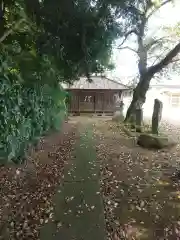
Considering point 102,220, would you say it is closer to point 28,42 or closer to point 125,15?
point 125,15

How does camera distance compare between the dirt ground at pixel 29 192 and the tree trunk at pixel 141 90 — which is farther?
the tree trunk at pixel 141 90

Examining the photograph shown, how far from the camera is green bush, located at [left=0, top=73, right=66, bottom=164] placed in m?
6.58

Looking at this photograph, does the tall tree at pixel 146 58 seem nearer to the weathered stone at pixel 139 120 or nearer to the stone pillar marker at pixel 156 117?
the weathered stone at pixel 139 120

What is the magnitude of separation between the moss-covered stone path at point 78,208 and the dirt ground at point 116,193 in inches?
6.4

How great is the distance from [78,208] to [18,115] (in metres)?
3.14

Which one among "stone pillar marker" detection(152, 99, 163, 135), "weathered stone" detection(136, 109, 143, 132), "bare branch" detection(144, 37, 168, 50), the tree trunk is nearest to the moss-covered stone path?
"stone pillar marker" detection(152, 99, 163, 135)

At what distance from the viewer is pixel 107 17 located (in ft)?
23.4

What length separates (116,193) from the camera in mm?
6441

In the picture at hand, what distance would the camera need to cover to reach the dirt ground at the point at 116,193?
4945mm

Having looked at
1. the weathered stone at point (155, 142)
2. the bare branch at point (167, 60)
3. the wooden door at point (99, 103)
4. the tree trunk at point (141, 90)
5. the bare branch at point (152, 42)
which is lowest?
the weathered stone at point (155, 142)

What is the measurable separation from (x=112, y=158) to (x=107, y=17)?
184 inches

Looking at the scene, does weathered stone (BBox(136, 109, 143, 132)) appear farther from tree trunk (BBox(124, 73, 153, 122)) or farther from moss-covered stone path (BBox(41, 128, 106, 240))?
moss-covered stone path (BBox(41, 128, 106, 240))

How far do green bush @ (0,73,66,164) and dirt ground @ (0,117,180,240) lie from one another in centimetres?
65

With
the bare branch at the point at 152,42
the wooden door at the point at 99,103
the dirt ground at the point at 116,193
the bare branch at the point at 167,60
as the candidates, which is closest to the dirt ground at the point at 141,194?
the dirt ground at the point at 116,193
